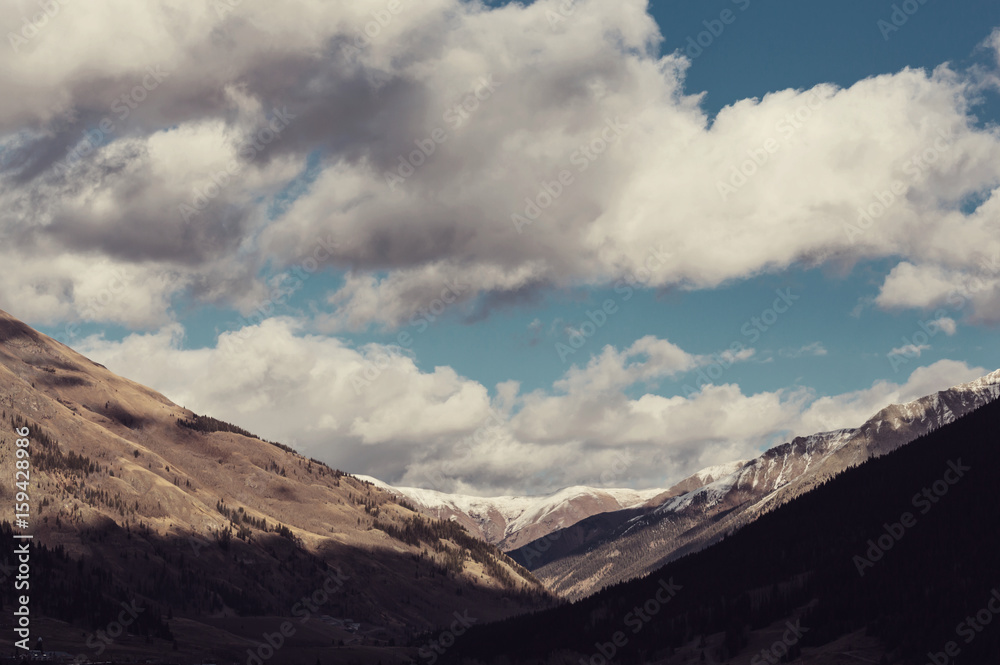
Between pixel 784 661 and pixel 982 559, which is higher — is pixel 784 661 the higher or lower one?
the lower one

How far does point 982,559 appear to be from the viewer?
195250 millimetres

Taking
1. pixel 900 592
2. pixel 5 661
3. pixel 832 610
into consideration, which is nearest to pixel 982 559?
pixel 900 592

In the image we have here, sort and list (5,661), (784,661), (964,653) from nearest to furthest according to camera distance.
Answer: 1. (964,653)
2. (784,661)
3. (5,661)

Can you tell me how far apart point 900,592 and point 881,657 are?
25.3m

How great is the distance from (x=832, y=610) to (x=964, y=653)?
106 feet

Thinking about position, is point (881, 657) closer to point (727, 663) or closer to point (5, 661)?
point (727, 663)

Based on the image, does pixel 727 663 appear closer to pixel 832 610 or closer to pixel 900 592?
pixel 832 610

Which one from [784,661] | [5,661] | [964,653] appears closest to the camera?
[964,653]

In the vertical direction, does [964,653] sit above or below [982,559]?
below

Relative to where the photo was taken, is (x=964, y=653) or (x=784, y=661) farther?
(x=784, y=661)

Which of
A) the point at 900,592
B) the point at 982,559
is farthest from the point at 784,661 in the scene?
→ the point at 982,559

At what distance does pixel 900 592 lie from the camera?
630ft

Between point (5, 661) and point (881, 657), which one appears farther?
point (5, 661)

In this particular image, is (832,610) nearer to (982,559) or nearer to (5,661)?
(982,559)
